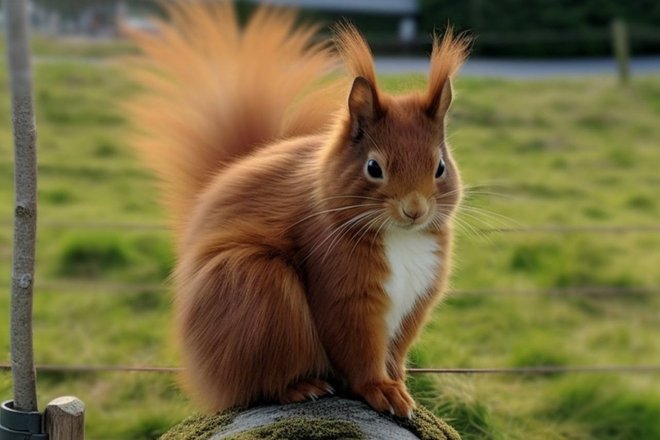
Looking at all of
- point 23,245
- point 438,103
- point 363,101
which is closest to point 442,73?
point 438,103

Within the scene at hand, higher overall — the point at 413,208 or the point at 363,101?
the point at 363,101

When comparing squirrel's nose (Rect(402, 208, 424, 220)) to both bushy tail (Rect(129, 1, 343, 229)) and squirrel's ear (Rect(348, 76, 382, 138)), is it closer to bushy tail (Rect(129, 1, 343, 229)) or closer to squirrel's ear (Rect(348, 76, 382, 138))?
squirrel's ear (Rect(348, 76, 382, 138))

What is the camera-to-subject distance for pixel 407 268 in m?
1.69

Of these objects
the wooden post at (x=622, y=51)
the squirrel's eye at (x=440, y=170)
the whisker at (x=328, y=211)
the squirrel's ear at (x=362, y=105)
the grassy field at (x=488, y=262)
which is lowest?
the grassy field at (x=488, y=262)

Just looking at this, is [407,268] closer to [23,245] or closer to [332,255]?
[332,255]

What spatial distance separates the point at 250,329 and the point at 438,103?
0.50 metres

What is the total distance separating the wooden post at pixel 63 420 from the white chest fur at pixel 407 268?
54 centimetres

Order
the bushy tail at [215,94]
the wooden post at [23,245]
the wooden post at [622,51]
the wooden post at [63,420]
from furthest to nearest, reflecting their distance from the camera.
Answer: the wooden post at [622,51] < the bushy tail at [215,94] < the wooden post at [63,420] < the wooden post at [23,245]

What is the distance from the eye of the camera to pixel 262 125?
2068 mm

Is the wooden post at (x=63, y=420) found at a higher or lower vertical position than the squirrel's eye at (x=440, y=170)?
lower

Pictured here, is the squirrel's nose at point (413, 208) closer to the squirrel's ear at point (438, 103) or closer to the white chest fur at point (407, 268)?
the white chest fur at point (407, 268)

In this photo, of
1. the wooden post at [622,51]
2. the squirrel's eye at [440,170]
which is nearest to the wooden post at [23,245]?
the squirrel's eye at [440,170]

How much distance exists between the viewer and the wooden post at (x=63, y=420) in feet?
4.92

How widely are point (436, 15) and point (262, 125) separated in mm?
8107
